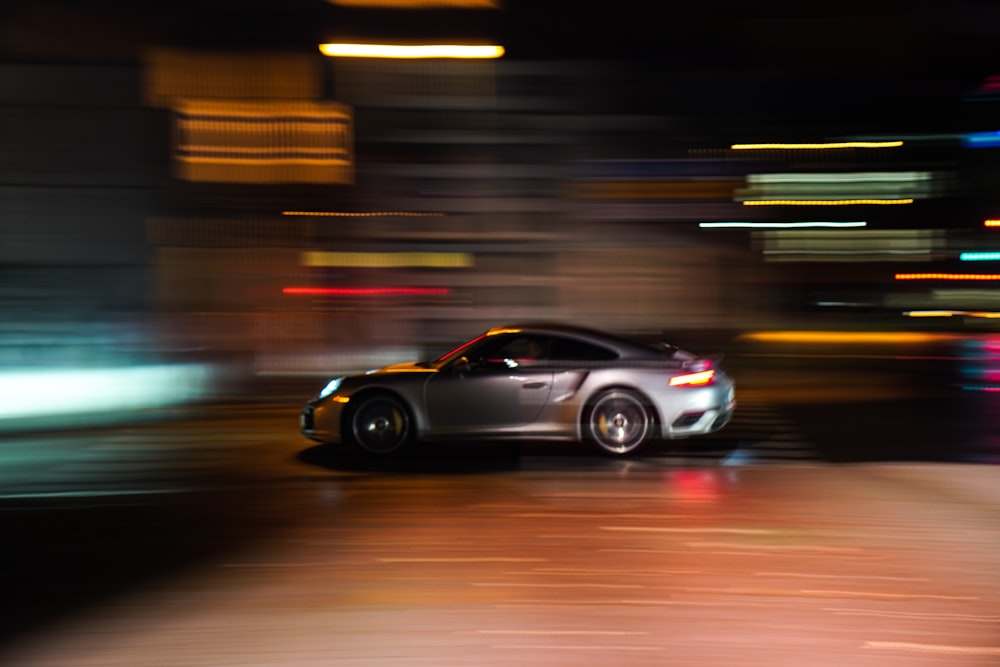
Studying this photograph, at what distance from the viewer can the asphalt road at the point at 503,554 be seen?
447cm

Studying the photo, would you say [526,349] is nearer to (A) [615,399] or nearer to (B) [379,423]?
(A) [615,399]

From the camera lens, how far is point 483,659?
167 inches

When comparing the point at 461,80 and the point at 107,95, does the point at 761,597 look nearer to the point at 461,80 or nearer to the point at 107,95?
the point at 461,80

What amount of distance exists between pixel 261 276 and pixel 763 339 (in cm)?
1290

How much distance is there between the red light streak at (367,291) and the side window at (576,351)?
1762 centimetres

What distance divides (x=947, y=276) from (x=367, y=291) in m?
33.2

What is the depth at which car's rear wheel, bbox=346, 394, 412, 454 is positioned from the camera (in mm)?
9688

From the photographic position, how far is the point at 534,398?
959cm

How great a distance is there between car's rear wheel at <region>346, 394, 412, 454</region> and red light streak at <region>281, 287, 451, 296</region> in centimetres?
1734

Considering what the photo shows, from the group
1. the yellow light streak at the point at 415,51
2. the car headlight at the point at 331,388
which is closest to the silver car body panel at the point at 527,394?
the car headlight at the point at 331,388

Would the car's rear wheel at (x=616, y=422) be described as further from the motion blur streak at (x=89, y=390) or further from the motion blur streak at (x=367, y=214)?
the motion blur streak at (x=367, y=214)

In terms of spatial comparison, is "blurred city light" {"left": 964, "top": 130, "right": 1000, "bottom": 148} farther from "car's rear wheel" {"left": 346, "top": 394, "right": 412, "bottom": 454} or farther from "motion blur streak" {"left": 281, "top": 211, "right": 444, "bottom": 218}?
"car's rear wheel" {"left": 346, "top": 394, "right": 412, "bottom": 454}

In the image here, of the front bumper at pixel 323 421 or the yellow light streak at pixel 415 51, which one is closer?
the front bumper at pixel 323 421

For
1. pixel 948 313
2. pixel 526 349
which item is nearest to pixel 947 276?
pixel 948 313
